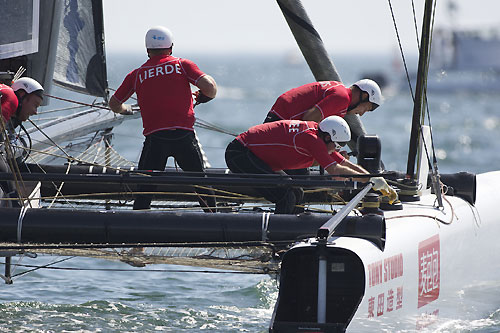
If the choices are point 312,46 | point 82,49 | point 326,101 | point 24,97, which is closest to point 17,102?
point 24,97

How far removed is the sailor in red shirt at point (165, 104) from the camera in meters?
6.27

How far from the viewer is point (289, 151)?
6.09m

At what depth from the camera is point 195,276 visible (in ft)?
28.5

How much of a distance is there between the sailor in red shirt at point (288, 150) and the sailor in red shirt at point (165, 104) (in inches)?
11.6

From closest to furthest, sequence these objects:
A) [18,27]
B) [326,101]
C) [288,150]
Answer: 1. [288,150]
2. [326,101]
3. [18,27]

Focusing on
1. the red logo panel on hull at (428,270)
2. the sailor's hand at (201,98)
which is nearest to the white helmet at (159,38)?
the sailor's hand at (201,98)

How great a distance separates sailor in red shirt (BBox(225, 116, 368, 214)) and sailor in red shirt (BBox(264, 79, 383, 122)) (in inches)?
15.9

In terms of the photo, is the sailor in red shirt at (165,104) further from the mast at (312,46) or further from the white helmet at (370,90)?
the mast at (312,46)

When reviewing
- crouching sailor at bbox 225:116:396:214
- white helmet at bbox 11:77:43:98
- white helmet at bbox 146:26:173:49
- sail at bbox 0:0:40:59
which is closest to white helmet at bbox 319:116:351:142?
crouching sailor at bbox 225:116:396:214

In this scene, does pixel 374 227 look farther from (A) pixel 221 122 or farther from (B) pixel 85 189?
(A) pixel 221 122

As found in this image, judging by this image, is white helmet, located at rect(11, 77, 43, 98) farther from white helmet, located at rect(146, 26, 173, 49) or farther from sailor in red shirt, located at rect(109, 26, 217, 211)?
white helmet, located at rect(146, 26, 173, 49)

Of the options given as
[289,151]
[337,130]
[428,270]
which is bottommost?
[428,270]

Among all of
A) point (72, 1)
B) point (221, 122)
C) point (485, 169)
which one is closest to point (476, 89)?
point (221, 122)

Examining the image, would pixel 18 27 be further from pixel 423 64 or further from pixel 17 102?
pixel 423 64
